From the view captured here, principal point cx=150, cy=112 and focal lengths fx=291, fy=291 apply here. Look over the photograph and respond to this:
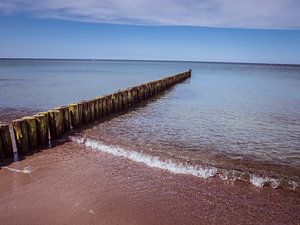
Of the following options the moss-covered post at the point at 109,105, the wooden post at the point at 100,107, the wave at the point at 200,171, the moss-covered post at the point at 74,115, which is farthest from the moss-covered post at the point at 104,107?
the wave at the point at 200,171

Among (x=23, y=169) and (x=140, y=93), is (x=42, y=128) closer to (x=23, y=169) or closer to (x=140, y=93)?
(x=23, y=169)

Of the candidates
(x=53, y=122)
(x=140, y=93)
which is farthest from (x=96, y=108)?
(x=140, y=93)

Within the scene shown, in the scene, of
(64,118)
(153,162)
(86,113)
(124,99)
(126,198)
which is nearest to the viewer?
(126,198)

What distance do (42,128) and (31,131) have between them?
0.52 meters

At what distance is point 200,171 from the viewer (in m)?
7.39

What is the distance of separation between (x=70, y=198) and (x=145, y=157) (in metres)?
3.03

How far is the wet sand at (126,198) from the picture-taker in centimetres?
508

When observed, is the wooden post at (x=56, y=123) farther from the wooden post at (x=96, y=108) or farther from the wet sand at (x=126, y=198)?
the wooden post at (x=96, y=108)

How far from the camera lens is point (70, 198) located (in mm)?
5613

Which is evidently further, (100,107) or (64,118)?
(100,107)

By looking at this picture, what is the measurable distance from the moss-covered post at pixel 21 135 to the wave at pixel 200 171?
1.98m

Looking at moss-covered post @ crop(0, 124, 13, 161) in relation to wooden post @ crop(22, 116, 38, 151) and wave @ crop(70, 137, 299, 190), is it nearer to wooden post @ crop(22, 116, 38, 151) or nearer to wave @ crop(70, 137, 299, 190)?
wooden post @ crop(22, 116, 38, 151)

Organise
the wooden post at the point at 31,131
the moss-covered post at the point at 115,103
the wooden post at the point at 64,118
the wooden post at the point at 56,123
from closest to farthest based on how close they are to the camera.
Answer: the wooden post at the point at 31,131
the wooden post at the point at 56,123
the wooden post at the point at 64,118
the moss-covered post at the point at 115,103

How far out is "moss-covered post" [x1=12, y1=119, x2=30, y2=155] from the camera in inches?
313
